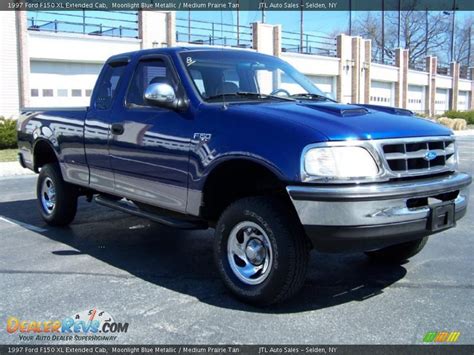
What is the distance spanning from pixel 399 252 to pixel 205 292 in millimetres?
1961

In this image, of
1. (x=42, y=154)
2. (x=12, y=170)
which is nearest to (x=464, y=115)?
(x=12, y=170)

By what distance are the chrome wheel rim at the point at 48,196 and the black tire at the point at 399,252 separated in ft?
13.5

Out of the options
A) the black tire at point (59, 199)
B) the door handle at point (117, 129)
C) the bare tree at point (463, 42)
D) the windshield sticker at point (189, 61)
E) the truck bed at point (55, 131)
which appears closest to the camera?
the windshield sticker at point (189, 61)

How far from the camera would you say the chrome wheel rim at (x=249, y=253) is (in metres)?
4.18

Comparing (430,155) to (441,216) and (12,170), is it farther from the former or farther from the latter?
(12,170)

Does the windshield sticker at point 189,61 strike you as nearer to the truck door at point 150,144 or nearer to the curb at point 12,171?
the truck door at point 150,144

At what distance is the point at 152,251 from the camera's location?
6.02 metres

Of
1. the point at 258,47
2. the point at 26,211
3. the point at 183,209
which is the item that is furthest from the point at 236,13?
the point at 183,209

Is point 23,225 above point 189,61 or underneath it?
underneath

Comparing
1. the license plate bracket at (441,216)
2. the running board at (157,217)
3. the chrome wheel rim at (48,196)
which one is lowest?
the chrome wheel rim at (48,196)

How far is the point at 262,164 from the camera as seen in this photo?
4.03m

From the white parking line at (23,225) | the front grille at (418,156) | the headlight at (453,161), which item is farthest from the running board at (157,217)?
the headlight at (453,161)

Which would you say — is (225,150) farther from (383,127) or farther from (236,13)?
(236,13)

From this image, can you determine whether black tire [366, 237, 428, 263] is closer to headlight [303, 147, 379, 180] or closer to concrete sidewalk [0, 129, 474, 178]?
headlight [303, 147, 379, 180]
